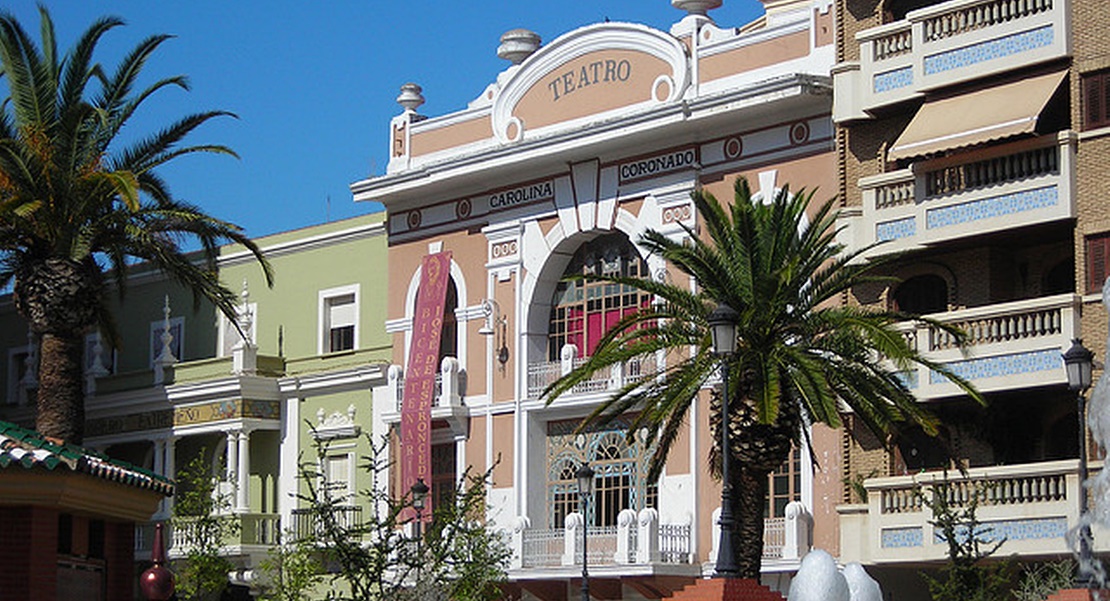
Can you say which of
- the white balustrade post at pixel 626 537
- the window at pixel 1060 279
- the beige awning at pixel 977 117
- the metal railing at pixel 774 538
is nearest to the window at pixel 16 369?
the white balustrade post at pixel 626 537

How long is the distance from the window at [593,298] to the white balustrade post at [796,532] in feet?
20.6

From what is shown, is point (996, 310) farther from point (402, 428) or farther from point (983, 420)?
point (402, 428)

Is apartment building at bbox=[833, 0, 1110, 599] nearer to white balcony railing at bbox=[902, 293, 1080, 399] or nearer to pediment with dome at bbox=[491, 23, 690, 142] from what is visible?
white balcony railing at bbox=[902, 293, 1080, 399]

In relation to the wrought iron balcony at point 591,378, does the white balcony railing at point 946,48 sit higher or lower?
higher

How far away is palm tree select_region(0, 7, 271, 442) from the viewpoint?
3575 cm

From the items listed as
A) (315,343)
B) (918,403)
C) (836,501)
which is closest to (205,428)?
(315,343)

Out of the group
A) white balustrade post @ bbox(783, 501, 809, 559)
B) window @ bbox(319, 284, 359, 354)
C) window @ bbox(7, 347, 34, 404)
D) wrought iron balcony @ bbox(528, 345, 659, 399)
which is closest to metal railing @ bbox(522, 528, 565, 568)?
wrought iron balcony @ bbox(528, 345, 659, 399)

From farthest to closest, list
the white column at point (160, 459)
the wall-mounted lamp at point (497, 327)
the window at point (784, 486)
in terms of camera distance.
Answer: the white column at point (160, 459), the wall-mounted lamp at point (497, 327), the window at point (784, 486)

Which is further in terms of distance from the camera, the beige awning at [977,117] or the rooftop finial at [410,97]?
the rooftop finial at [410,97]

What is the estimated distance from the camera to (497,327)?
4412cm

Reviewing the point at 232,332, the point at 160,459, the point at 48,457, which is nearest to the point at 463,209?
the point at 232,332

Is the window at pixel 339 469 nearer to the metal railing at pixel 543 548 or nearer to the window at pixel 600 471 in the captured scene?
the window at pixel 600 471

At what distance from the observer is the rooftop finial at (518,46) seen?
4494 cm

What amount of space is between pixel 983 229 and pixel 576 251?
1140 cm
